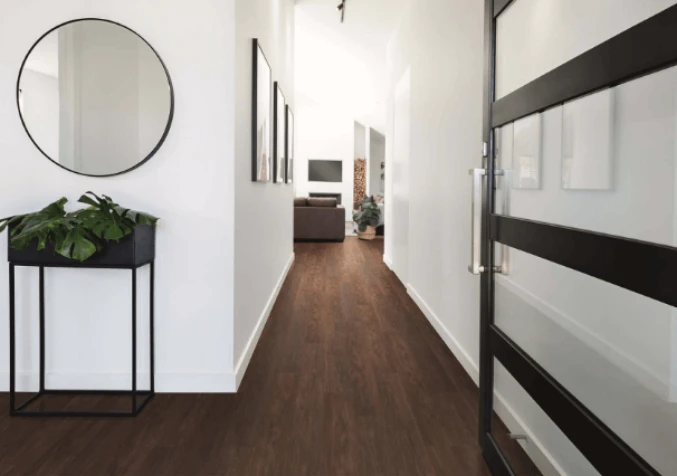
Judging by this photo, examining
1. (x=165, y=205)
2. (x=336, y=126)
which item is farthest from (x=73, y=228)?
(x=336, y=126)

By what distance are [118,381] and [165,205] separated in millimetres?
891

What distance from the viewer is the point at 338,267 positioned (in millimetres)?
6906

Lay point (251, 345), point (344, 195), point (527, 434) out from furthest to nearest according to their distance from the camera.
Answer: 1. point (344, 195)
2. point (251, 345)
3. point (527, 434)

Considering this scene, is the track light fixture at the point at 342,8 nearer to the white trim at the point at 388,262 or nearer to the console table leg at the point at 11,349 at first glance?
the white trim at the point at 388,262

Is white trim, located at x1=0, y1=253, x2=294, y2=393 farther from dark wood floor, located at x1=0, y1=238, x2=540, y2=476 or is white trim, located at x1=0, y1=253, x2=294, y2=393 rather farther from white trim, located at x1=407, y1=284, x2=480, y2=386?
white trim, located at x1=407, y1=284, x2=480, y2=386

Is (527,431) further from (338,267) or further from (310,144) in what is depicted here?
(310,144)

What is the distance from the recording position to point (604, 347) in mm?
1295

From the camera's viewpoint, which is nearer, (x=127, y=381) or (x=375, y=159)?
(x=127, y=381)

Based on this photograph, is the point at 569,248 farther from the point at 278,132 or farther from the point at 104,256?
the point at 278,132

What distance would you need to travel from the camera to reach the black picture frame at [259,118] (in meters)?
3.26

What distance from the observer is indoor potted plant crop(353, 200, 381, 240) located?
10704mm

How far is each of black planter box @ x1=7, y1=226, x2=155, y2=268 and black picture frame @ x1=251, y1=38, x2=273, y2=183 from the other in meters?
1.07

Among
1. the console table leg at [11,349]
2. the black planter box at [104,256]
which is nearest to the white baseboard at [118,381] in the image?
the console table leg at [11,349]

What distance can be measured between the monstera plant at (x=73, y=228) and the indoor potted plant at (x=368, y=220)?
8.45 metres
